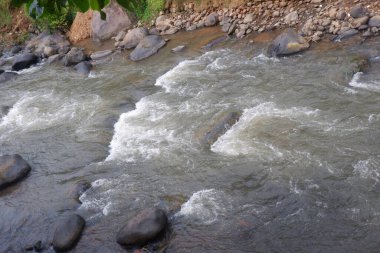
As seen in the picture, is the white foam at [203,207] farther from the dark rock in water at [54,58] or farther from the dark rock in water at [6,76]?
the dark rock in water at [54,58]

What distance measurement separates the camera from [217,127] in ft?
28.4

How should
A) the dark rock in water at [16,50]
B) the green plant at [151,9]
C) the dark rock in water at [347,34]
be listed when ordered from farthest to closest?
the dark rock in water at [16,50], the green plant at [151,9], the dark rock in water at [347,34]

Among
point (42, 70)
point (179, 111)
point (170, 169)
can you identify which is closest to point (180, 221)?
point (170, 169)

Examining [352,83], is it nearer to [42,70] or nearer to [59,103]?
[59,103]

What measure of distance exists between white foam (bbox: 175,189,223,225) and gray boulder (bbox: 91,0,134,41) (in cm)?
1099

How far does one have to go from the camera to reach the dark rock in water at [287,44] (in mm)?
11430

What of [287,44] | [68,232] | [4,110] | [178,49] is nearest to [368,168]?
[68,232]

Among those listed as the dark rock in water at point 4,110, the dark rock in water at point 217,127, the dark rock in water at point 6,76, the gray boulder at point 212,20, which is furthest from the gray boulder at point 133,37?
the dark rock in water at point 217,127

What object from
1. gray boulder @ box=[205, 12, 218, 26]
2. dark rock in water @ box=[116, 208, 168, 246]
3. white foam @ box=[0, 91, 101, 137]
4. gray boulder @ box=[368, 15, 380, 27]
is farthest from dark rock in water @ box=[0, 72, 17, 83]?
gray boulder @ box=[368, 15, 380, 27]

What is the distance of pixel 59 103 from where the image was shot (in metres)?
11.6

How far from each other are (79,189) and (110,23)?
10.3 metres

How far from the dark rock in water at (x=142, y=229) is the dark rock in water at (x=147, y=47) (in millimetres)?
8224

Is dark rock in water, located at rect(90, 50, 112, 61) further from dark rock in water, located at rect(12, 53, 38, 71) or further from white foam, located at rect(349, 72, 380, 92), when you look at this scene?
white foam, located at rect(349, 72, 380, 92)

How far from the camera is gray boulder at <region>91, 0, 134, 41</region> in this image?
16.7 m
